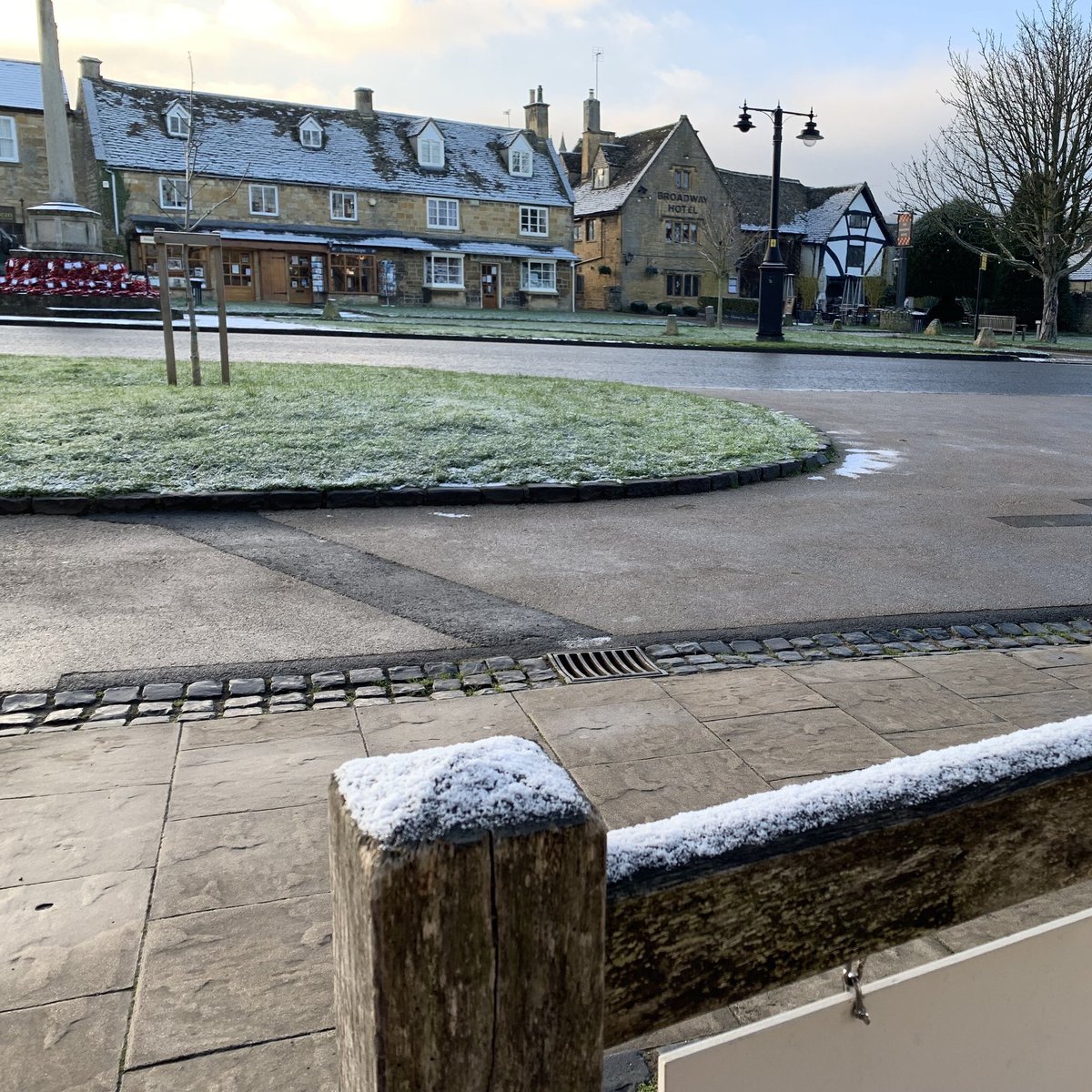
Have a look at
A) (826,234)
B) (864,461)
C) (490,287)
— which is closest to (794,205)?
(826,234)

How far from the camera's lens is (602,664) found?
4715 millimetres

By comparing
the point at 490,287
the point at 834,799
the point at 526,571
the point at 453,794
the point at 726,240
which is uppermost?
the point at 726,240

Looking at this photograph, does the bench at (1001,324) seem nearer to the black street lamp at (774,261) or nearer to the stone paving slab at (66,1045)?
the black street lamp at (774,261)

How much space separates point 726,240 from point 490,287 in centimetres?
1141

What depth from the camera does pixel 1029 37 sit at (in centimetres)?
3397

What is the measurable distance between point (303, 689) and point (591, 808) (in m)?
3.56

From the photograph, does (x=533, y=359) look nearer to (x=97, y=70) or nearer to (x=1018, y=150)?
(x=1018, y=150)

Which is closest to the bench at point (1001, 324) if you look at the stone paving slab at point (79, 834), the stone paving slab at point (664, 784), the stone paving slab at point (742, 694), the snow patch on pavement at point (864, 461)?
the snow patch on pavement at point (864, 461)

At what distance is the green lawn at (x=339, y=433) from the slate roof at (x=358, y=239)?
101 feet

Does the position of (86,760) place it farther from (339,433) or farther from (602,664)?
(339,433)

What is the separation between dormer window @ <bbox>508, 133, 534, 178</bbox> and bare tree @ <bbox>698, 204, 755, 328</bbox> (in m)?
9.48

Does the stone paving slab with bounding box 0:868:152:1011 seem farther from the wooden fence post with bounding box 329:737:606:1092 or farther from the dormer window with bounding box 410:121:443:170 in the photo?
the dormer window with bounding box 410:121:443:170

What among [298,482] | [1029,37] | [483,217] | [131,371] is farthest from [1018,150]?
[298,482]

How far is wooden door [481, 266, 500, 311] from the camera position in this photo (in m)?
47.9
